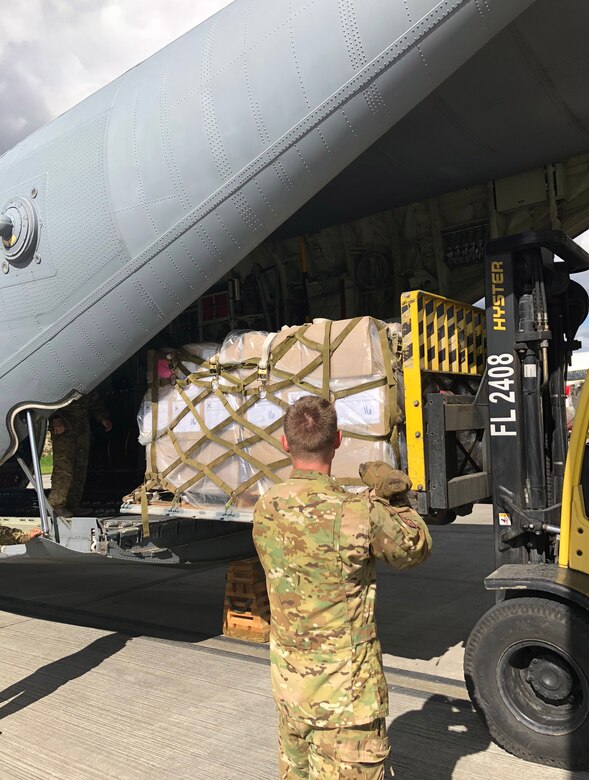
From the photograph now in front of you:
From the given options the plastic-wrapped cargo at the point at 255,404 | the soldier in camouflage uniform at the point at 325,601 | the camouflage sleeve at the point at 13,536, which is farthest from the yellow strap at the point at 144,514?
the soldier in camouflage uniform at the point at 325,601

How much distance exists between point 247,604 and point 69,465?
2135 mm

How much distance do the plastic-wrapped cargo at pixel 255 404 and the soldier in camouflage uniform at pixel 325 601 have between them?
2.01 metres

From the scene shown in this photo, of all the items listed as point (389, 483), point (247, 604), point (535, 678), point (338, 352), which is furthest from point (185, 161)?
point (535, 678)

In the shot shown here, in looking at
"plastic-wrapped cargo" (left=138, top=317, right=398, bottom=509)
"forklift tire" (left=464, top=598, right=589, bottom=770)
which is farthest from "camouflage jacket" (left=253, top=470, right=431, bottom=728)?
"plastic-wrapped cargo" (left=138, top=317, right=398, bottom=509)

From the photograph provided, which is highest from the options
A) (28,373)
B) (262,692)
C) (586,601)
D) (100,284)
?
(100,284)

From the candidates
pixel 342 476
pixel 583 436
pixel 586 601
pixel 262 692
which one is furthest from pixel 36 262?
pixel 586 601

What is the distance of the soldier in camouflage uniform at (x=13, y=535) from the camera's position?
554cm

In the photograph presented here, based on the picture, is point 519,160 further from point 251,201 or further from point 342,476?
point 342,476

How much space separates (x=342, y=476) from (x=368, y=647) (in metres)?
2.12

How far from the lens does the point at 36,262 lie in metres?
5.41

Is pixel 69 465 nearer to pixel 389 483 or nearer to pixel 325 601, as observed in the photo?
pixel 389 483

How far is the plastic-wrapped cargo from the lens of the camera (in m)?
4.38

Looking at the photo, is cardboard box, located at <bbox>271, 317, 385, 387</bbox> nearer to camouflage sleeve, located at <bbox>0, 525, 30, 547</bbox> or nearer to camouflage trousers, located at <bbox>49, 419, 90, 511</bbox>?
camouflage trousers, located at <bbox>49, 419, 90, 511</bbox>

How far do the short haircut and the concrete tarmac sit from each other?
223 centimetres
